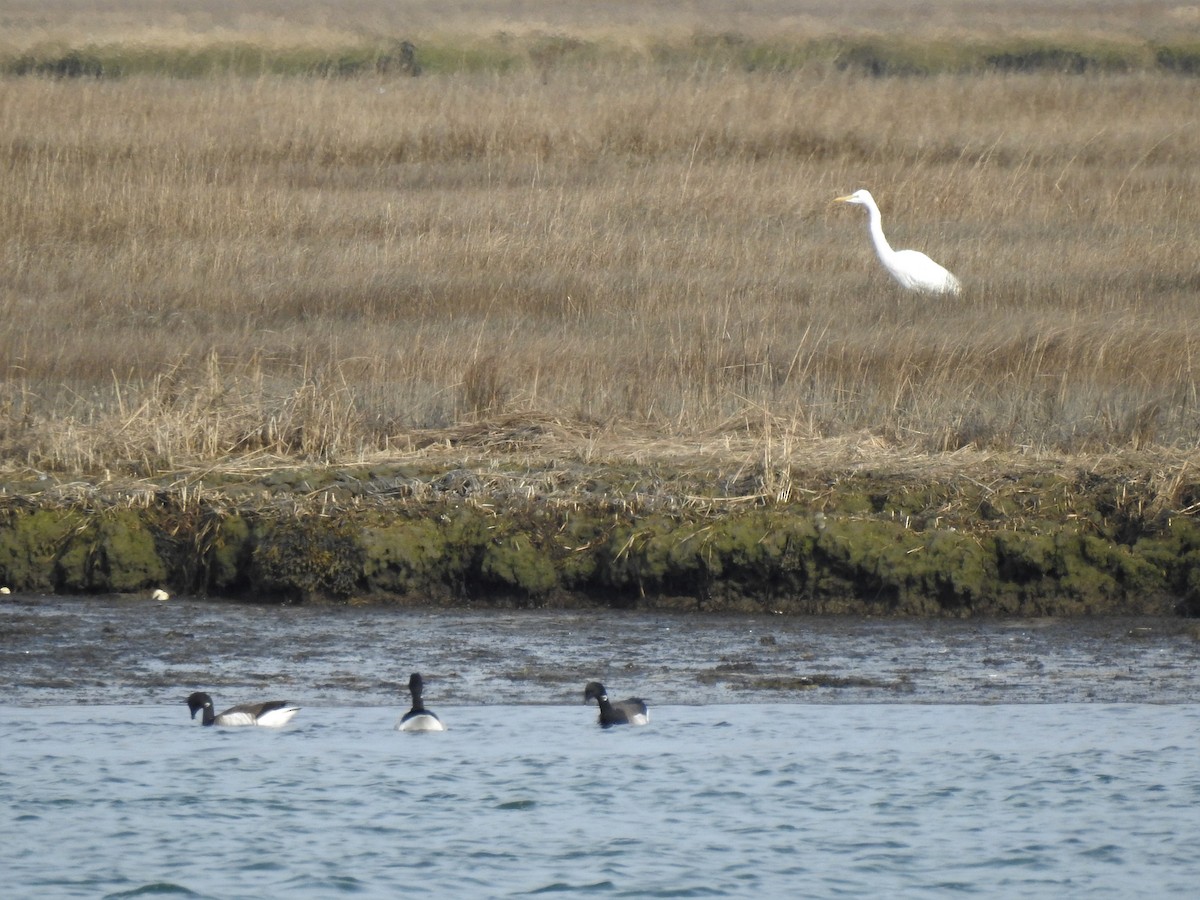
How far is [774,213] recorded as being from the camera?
58.4 ft

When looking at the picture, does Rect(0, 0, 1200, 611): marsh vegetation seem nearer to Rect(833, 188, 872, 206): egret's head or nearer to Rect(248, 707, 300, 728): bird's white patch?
Rect(833, 188, 872, 206): egret's head

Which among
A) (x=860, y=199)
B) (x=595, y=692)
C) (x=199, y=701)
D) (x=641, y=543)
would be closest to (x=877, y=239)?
(x=860, y=199)

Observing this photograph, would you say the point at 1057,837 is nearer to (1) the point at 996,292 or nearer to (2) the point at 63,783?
(2) the point at 63,783

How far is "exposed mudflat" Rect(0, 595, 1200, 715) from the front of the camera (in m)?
7.28

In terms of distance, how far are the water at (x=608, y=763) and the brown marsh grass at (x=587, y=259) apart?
182 cm

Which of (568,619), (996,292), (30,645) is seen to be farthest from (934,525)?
(996,292)

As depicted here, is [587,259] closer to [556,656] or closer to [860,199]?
[860,199]

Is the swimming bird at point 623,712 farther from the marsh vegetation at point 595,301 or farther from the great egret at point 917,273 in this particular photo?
the great egret at point 917,273

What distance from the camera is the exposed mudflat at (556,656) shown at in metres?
7.28

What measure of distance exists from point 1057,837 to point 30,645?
4.40 meters

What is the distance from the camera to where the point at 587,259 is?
15.9 meters

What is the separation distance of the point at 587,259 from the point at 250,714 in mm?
9602

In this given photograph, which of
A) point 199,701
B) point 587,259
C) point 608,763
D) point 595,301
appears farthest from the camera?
point 587,259

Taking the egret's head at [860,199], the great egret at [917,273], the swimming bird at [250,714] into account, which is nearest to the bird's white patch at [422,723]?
the swimming bird at [250,714]
